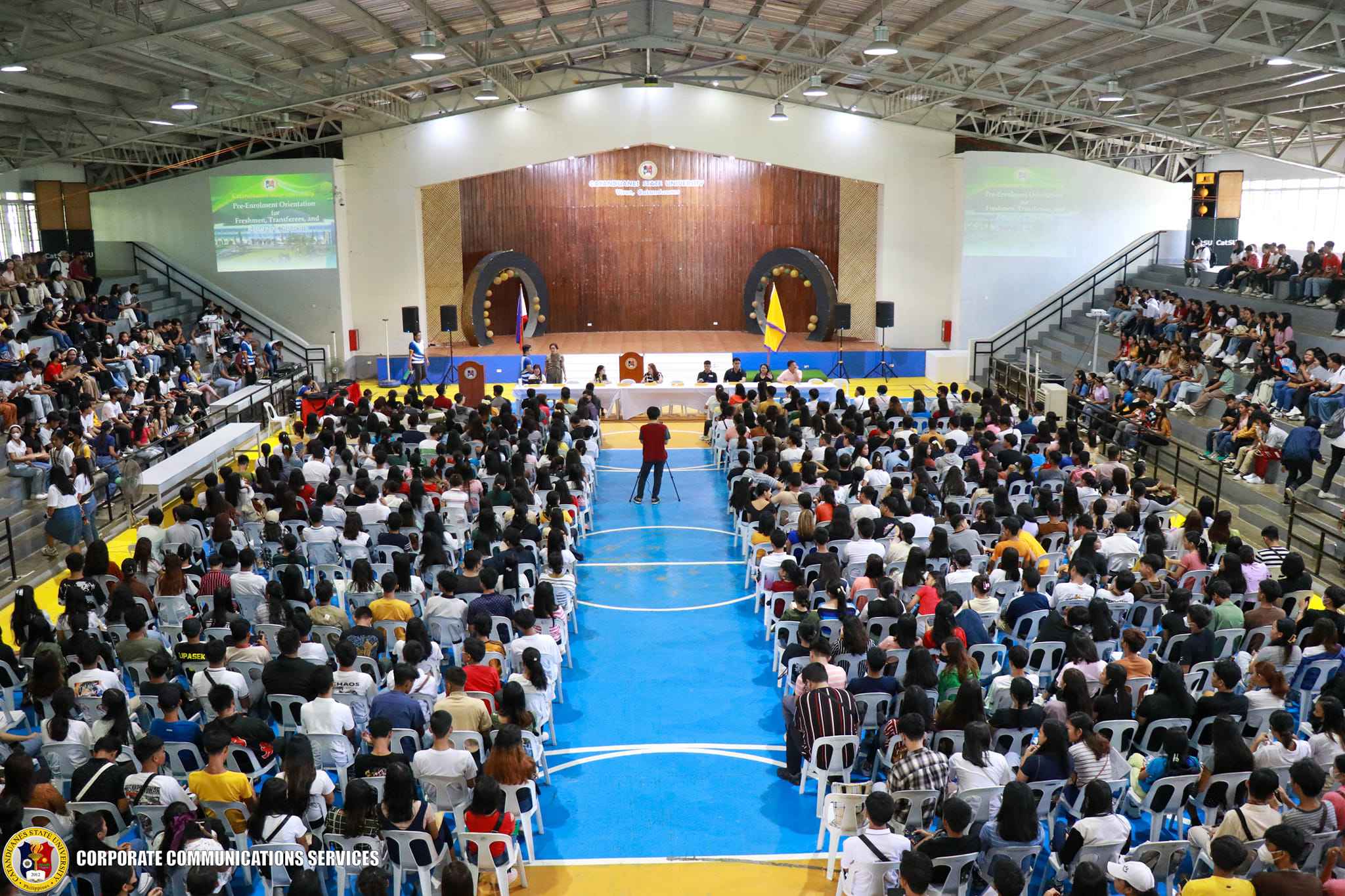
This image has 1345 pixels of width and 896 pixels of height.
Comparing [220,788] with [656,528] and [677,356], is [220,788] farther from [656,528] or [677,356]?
[677,356]

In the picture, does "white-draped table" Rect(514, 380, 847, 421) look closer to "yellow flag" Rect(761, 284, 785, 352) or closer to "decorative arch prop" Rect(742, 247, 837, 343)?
"yellow flag" Rect(761, 284, 785, 352)

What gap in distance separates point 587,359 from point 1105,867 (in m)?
22.1

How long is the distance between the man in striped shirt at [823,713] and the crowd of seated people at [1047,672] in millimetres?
16

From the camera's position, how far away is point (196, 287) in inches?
1091

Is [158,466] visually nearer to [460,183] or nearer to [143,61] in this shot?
[143,61]

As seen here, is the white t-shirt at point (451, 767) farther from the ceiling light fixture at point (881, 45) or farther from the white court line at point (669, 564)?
the ceiling light fixture at point (881, 45)

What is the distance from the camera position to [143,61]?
1738cm

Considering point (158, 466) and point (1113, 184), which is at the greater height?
point (1113, 184)

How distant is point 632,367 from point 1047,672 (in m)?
15.6

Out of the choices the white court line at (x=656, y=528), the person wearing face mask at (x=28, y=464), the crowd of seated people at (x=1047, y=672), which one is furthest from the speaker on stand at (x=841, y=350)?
the person wearing face mask at (x=28, y=464)

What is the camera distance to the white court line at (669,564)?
1383 cm

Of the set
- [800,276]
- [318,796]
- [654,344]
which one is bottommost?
[318,796]

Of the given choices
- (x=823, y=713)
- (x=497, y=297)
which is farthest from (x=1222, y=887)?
(x=497, y=297)

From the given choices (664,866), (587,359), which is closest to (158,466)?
(664,866)
